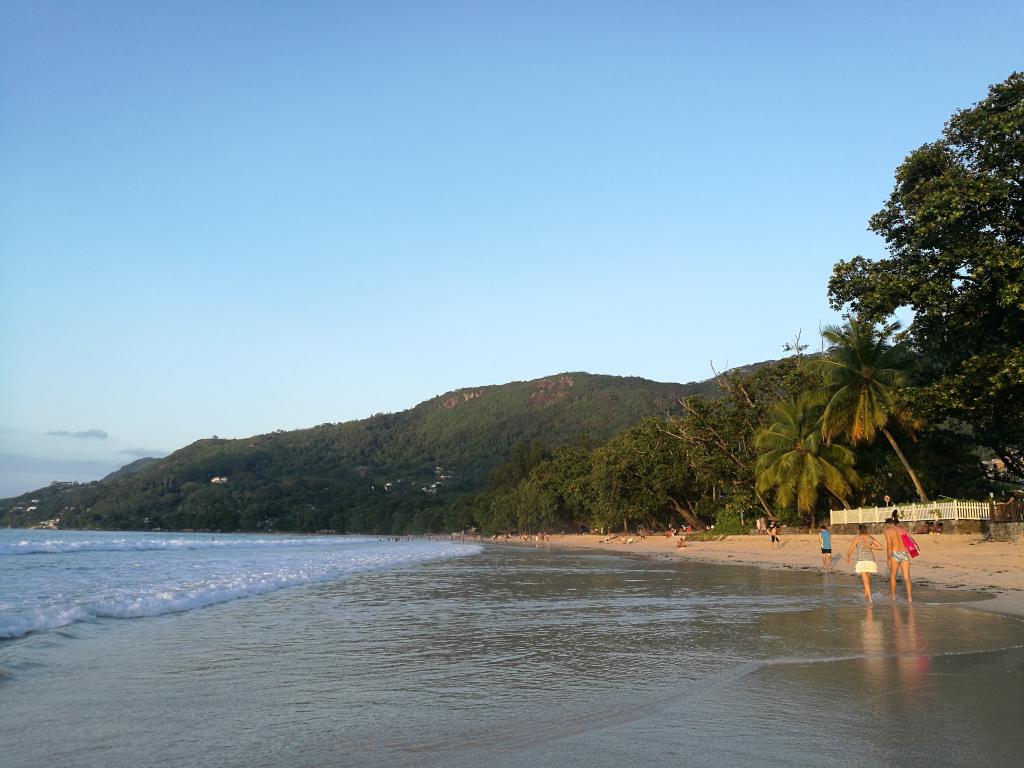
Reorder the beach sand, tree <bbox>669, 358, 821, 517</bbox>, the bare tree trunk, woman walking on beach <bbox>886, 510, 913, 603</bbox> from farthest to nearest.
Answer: tree <bbox>669, 358, 821, 517</bbox>, the bare tree trunk, the beach sand, woman walking on beach <bbox>886, 510, 913, 603</bbox>

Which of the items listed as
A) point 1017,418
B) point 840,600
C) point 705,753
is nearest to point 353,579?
point 840,600

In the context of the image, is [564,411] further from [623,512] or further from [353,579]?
[353,579]

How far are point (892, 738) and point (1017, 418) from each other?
2144 cm

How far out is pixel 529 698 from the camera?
243 inches

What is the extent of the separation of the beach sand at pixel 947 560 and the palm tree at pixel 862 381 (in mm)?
4858

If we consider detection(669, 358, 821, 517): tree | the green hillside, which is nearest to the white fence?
detection(669, 358, 821, 517): tree

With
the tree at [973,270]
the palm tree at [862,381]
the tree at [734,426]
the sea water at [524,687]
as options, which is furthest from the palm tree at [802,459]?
the sea water at [524,687]

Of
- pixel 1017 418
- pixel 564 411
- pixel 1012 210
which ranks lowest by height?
pixel 1017 418

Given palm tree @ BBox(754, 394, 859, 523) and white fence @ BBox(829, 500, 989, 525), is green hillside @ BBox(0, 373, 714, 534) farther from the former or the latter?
white fence @ BBox(829, 500, 989, 525)

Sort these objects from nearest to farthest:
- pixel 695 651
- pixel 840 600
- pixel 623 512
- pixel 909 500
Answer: pixel 695 651 < pixel 840 600 < pixel 909 500 < pixel 623 512

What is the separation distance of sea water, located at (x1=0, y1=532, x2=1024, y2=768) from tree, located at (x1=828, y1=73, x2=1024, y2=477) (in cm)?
1108

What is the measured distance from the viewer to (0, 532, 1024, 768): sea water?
4.74 meters

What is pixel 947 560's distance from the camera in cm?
2044

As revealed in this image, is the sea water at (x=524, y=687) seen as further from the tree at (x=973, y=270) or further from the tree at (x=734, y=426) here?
the tree at (x=734, y=426)
